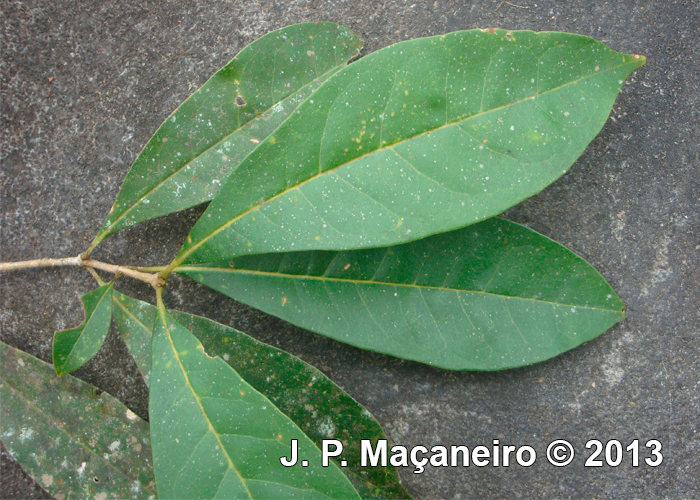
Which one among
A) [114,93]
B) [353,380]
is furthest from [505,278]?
[114,93]

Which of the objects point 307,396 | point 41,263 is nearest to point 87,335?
point 41,263

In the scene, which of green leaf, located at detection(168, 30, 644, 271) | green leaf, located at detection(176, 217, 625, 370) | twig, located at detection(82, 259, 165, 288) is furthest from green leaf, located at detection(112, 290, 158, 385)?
green leaf, located at detection(168, 30, 644, 271)

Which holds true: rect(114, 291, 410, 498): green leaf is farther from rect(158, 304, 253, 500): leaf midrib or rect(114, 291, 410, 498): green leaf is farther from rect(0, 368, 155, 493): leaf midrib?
rect(0, 368, 155, 493): leaf midrib

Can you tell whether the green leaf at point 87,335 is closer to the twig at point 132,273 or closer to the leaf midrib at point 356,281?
the twig at point 132,273

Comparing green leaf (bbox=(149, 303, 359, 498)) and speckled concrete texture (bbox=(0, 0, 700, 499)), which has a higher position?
speckled concrete texture (bbox=(0, 0, 700, 499))

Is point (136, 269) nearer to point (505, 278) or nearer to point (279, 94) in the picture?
point (279, 94)

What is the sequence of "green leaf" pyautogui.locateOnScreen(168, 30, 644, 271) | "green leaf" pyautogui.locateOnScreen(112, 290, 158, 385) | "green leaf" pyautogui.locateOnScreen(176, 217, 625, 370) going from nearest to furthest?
"green leaf" pyautogui.locateOnScreen(168, 30, 644, 271), "green leaf" pyautogui.locateOnScreen(176, 217, 625, 370), "green leaf" pyautogui.locateOnScreen(112, 290, 158, 385)
